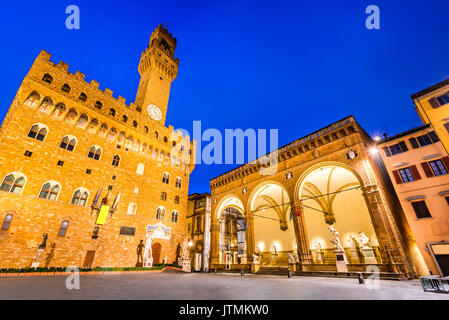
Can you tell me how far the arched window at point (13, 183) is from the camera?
46.8 ft

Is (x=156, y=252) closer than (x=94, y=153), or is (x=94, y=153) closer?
(x=94, y=153)

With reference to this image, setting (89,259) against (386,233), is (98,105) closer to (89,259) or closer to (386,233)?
(89,259)

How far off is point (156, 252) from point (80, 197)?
9465 millimetres

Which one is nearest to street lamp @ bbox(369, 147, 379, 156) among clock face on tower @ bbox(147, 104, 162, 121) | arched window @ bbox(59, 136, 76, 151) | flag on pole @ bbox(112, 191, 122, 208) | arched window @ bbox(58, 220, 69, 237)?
flag on pole @ bbox(112, 191, 122, 208)

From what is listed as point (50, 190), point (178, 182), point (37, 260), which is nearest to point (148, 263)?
point (37, 260)

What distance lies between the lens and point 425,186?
46.4 ft

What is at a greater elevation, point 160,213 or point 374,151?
point 374,151

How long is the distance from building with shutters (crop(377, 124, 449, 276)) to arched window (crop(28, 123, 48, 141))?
29.1 m

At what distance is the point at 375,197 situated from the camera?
1309 centimetres

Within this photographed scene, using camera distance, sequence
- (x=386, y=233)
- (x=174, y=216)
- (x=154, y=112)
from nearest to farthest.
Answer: (x=386, y=233) → (x=174, y=216) → (x=154, y=112)

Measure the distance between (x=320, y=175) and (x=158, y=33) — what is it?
3241cm

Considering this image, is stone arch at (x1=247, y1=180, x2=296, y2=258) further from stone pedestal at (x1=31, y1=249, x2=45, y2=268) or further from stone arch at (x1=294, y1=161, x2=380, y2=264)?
stone pedestal at (x1=31, y1=249, x2=45, y2=268)

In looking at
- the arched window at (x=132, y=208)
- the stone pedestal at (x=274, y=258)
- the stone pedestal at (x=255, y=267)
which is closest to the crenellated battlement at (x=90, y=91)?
the arched window at (x=132, y=208)
